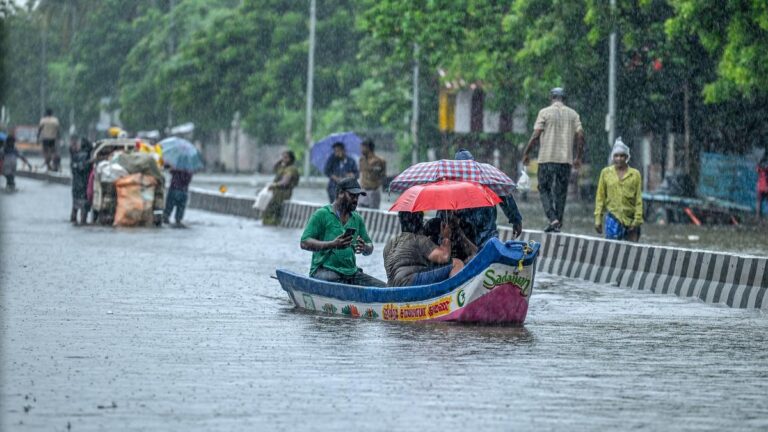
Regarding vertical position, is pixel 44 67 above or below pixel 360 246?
above

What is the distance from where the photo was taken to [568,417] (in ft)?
31.1

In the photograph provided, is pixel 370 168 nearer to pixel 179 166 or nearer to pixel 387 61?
pixel 179 166

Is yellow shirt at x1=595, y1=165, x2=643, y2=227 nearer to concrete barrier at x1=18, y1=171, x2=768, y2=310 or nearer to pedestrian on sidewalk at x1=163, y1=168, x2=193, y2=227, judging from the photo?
concrete barrier at x1=18, y1=171, x2=768, y2=310

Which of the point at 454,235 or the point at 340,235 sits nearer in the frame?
the point at 454,235

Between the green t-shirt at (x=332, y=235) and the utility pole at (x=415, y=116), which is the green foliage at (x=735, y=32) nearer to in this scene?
the green t-shirt at (x=332, y=235)

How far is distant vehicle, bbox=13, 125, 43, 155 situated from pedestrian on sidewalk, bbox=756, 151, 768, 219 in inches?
3159

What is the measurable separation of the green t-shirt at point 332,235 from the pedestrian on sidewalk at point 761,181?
2153 centimetres

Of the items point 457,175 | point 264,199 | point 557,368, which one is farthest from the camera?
point 264,199

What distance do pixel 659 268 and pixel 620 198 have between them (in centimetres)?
168

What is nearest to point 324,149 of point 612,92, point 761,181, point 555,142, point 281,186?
point 281,186

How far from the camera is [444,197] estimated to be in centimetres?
1511

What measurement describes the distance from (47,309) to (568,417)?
7.38 meters

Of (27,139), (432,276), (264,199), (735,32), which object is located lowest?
(27,139)

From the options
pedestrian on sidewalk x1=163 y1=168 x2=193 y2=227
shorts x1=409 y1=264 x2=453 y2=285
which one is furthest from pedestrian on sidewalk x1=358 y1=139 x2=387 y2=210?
shorts x1=409 y1=264 x2=453 y2=285
